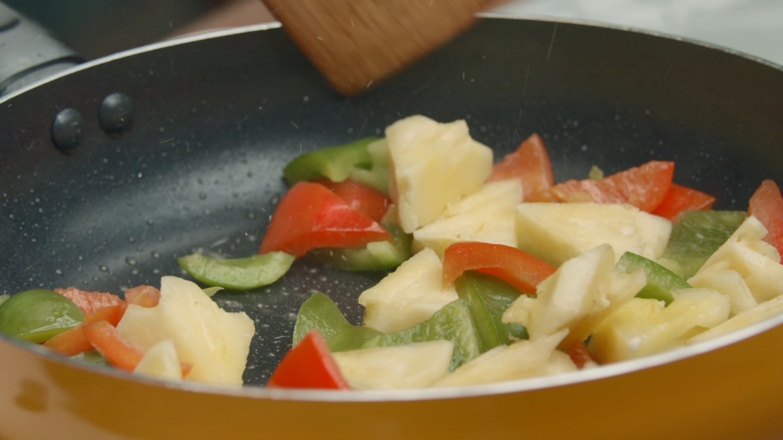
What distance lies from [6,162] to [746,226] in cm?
136

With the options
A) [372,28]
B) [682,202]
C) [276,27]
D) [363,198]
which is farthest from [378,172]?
[682,202]

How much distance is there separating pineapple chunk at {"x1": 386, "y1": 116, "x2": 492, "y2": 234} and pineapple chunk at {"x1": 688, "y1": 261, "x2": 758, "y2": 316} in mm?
504

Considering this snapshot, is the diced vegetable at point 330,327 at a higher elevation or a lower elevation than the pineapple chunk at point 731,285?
lower

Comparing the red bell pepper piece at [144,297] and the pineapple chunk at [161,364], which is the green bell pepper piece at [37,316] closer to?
the red bell pepper piece at [144,297]

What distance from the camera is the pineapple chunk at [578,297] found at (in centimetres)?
86

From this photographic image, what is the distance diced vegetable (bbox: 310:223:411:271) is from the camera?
1374 mm

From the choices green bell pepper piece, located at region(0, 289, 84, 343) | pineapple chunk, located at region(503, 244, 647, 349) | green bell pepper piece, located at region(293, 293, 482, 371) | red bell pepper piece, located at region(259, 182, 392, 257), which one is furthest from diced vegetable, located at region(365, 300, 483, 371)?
green bell pepper piece, located at region(0, 289, 84, 343)

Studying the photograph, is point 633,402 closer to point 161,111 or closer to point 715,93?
point 715,93

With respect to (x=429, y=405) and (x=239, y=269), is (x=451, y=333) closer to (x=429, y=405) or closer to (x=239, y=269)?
(x=429, y=405)

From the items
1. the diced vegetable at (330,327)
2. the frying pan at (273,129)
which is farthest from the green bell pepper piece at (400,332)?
the frying pan at (273,129)

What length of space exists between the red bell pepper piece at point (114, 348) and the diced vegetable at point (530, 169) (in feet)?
2.77

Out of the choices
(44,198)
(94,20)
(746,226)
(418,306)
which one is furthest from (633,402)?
(94,20)

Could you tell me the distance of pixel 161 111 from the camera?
1588 mm

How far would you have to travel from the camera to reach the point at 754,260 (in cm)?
110
